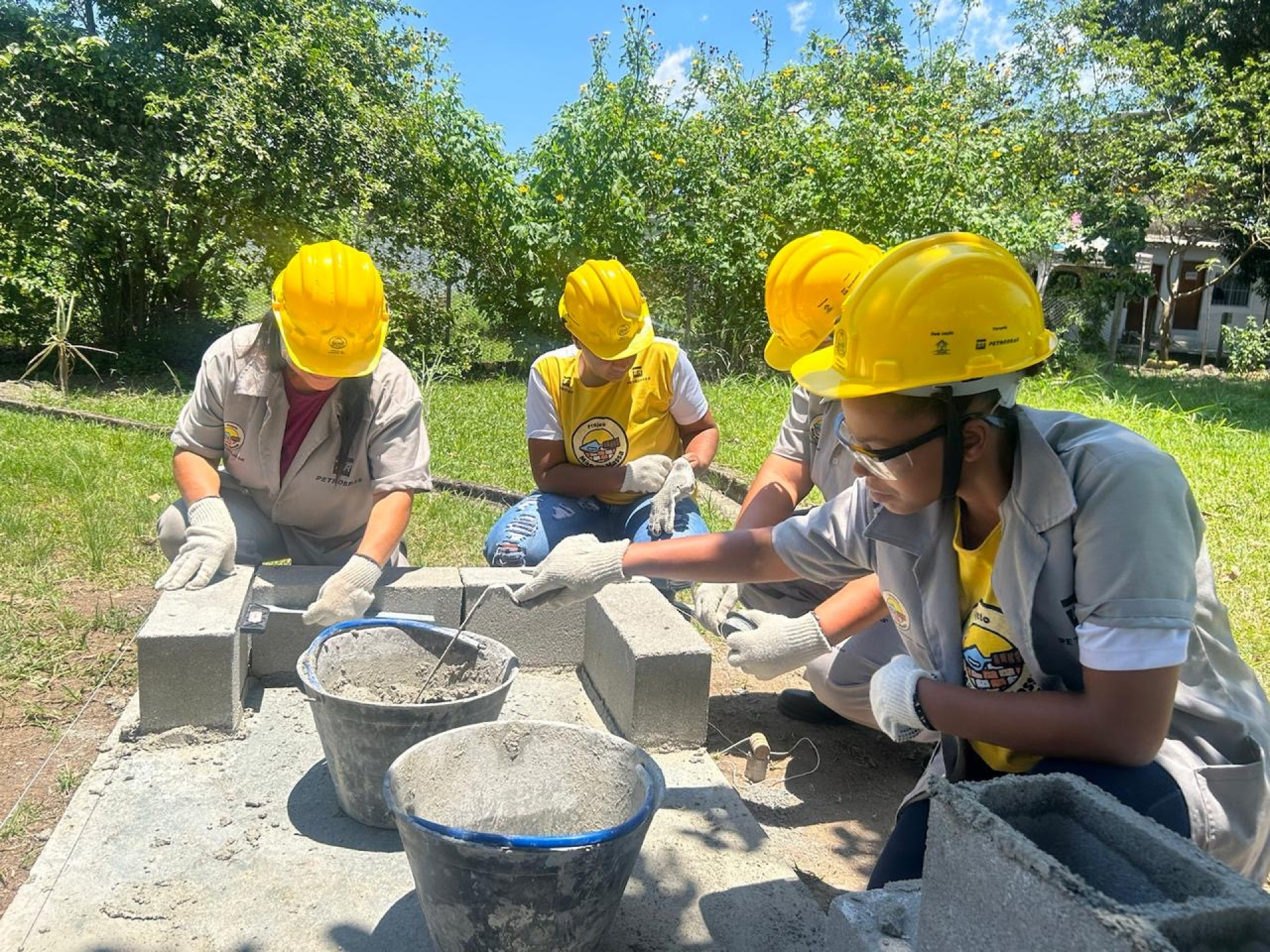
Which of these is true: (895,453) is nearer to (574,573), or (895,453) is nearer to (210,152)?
(574,573)

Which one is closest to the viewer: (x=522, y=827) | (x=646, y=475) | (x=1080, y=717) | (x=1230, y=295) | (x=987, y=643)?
(x=1080, y=717)

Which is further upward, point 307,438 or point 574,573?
point 307,438

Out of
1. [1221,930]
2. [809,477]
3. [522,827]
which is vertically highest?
[809,477]

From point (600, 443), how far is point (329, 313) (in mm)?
1429

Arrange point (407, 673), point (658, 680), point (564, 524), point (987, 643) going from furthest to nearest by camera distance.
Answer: point (564, 524)
point (658, 680)
point (407, 673)
point (987, 643)

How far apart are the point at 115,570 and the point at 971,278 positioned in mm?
4331

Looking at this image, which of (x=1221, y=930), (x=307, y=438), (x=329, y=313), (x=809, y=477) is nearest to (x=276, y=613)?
(x=307, y=438)

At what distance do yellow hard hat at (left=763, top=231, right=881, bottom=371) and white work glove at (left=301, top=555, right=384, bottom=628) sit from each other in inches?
62.5

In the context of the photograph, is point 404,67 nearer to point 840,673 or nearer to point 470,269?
point 470,269

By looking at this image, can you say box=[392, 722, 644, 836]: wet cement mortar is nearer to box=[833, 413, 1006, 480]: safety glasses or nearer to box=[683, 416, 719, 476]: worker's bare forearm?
box=[833, 413, 1006, 480]: safety glasses

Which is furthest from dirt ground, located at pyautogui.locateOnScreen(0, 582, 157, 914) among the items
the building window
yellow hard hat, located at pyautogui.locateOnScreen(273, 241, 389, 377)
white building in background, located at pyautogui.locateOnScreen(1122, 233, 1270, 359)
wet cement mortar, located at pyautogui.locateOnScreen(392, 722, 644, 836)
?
the building window

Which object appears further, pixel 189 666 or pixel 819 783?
pixel 819 783

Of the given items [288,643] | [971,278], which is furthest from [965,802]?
[288,643]

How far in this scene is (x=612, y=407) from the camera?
4.23 metres
